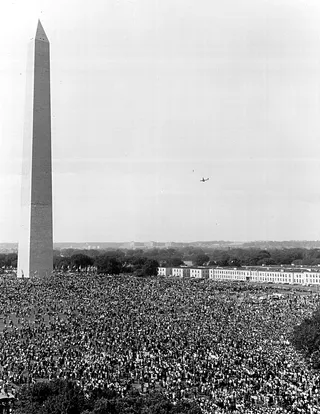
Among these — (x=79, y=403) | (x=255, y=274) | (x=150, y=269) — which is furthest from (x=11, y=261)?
(x=79, y=403)

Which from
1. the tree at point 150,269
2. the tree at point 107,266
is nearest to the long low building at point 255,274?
the tree at point 150,269

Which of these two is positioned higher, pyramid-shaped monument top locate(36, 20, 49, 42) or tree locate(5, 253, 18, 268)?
pyramid-shaped monument top locate(36, 20, 49, 42)

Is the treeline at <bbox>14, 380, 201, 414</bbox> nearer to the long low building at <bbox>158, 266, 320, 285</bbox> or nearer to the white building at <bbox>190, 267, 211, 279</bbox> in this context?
the long low building at <bbox>158, 266, 320, 285</bbox>

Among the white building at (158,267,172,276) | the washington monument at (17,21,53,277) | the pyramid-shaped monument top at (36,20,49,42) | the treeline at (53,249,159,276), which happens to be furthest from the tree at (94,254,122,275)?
the pyramid-shaped monument top at (36,20,49,42)

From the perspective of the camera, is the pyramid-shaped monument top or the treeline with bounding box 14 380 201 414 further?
the pyramid-shaped monument top

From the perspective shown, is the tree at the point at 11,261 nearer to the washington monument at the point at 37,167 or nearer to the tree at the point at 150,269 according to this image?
the tree at the point at 150,269

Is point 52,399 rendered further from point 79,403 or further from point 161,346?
point 161,346

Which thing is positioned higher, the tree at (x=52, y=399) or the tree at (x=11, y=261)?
the tree at (x=11, y=261)

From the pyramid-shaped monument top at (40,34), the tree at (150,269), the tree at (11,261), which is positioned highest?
the pyramid-shaped monument top at (40,34)
